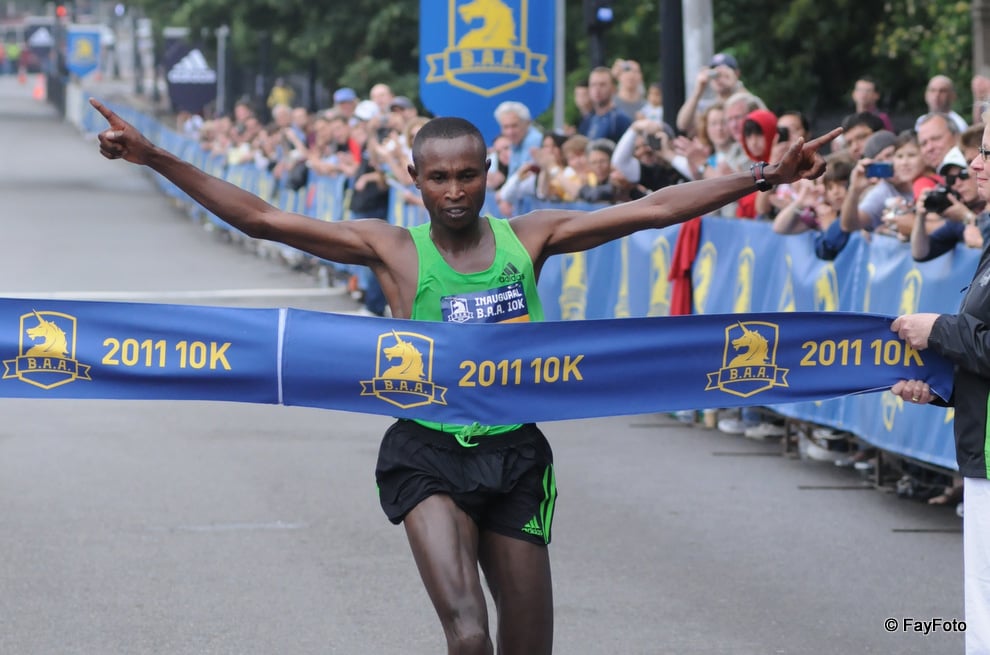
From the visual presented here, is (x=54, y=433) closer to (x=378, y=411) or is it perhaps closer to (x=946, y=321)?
(x=378, y=411)

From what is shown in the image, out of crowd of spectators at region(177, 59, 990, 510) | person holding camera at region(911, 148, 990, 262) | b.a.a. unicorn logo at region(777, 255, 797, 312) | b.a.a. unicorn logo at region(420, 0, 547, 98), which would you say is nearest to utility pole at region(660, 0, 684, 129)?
crowd of spectators at region(177, 59, 990, 510)

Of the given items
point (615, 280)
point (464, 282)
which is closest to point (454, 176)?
point (464, 282)

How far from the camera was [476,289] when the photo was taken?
552 cm

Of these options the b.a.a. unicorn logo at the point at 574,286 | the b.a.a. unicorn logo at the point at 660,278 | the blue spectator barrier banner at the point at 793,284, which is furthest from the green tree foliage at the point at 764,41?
the b.a.a. unicorn logo at the point at 660,278

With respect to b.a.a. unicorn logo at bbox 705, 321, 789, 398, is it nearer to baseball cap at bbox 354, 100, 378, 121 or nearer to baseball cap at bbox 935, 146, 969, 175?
baseball cap at bbox 935, 146, 969, 175

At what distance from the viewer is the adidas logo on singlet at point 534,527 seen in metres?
5.39

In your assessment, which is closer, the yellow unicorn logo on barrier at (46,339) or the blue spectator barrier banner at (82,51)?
the yellow unicorn logo on barrier at (46,339)

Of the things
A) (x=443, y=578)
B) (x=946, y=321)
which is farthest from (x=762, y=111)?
(x=443, y=578)

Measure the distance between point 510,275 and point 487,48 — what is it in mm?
12767

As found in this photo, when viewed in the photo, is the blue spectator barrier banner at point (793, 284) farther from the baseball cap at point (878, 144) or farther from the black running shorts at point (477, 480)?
the black running shorts at point (477, 480)

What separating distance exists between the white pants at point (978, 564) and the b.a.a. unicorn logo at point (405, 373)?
1.52 meters

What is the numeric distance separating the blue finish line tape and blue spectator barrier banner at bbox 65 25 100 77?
78.9 m

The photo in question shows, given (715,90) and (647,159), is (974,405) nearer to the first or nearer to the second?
(647,159)

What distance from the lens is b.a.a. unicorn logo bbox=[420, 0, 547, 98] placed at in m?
18.0
